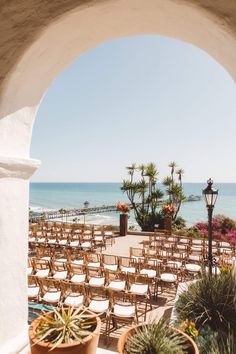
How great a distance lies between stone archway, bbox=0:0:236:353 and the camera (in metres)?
1.76

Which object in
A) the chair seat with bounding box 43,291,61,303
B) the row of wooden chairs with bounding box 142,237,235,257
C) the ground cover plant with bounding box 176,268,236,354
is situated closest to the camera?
the ground cover plant with bounding box 176,268,236,354

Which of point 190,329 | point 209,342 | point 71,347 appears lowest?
point 209,342

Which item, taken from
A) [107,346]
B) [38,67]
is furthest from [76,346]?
[107,346]

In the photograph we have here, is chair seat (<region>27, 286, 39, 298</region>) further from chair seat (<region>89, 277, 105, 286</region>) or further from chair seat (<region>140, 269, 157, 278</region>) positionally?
chair seat (<region>140, 269, 157, 278</region>)

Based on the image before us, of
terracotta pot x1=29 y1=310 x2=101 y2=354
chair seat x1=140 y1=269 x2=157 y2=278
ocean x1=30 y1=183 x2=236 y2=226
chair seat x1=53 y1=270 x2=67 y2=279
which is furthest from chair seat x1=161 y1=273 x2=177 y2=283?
ocean x1=30 y1=183 x2=236 y2=226

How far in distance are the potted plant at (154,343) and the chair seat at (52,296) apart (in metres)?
4.70

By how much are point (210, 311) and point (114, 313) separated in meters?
2.07

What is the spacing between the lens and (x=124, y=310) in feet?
19.2

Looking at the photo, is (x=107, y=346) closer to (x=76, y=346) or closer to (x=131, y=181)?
(x=76, y=346)

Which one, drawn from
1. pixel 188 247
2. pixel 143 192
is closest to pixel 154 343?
pixel 188 247

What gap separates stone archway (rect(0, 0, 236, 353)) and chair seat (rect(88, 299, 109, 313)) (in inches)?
155

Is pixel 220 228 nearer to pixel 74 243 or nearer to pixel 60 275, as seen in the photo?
pixel 74 243

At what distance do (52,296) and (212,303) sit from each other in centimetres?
376

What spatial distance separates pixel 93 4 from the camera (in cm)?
175
